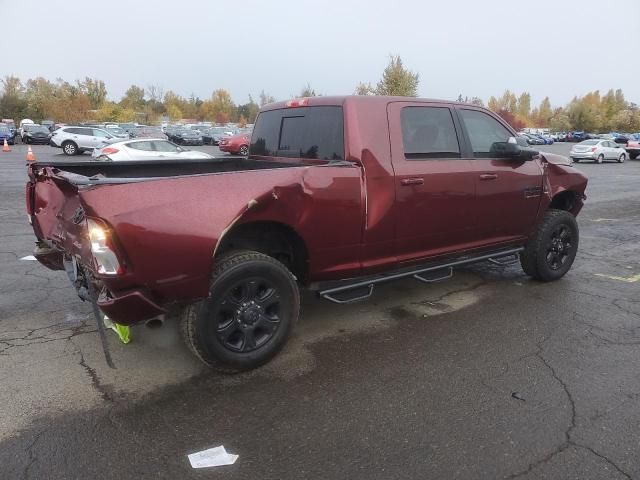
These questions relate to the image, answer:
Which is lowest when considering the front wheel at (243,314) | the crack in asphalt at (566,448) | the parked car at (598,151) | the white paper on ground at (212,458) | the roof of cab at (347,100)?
the crack in asphalt at (566,448)

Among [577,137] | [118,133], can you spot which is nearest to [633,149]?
[118,133]

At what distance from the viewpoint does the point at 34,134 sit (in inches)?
1507

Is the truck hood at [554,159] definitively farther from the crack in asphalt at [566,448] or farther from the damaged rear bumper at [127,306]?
the damaged rear bumper at [127,306]

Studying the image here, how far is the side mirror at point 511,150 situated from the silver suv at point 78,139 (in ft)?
91.6

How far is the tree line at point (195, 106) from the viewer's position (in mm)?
67375

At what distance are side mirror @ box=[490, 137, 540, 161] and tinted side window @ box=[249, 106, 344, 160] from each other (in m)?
1.71

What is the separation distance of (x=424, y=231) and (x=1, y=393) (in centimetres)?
328

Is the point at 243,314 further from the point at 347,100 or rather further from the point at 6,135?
the point at 6,135

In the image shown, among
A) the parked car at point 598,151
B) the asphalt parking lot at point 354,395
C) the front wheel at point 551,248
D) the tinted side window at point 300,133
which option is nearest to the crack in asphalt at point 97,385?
the asphalt parking lot at point 354,395

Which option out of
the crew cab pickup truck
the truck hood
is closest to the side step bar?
the crew cab pickup truck

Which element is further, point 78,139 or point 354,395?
point 78,139

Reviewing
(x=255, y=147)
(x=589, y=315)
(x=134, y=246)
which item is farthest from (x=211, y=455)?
(x=589, y=315)

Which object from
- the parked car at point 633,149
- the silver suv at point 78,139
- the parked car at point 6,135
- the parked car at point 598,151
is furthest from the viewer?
the parked car at point 6,135

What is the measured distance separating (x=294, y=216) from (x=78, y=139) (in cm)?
2927
